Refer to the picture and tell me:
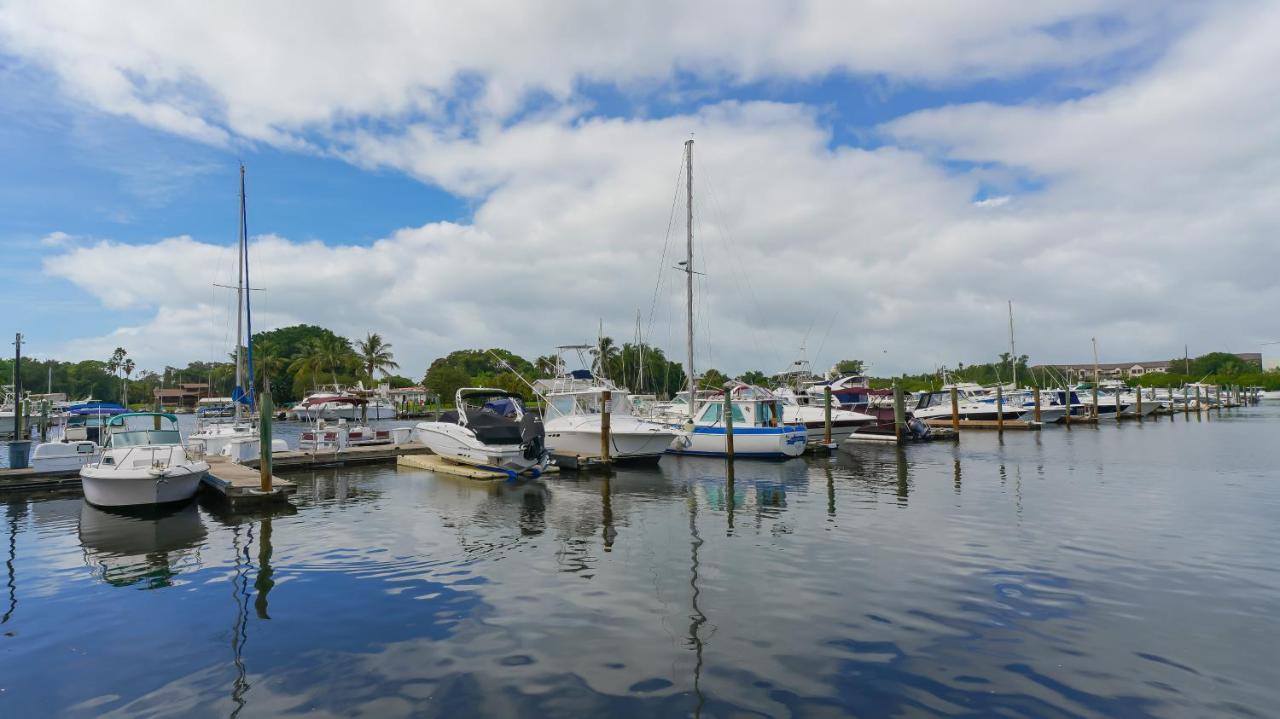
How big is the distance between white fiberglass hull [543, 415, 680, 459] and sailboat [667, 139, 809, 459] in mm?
2740

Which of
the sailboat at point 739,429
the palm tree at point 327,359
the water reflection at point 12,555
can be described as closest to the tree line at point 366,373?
the palm tree at point 327,359

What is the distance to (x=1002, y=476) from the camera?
22312 mm

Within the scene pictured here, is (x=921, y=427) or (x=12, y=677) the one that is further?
(x=921, y=427)

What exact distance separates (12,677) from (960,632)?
10583 millimetres

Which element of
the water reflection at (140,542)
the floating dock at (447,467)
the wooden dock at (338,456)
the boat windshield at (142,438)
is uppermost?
the boat windshield at (142,438)

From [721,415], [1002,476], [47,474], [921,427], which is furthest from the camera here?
[921,427]

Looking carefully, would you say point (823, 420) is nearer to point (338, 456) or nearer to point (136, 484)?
point (338, 456)

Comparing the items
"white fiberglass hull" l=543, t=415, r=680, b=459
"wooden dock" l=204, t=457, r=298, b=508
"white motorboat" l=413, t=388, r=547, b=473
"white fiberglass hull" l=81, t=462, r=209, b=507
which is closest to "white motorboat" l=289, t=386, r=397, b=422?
"white fiberglass hull" l=543, t=415, r=680, b=459

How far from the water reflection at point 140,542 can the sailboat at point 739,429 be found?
18.6m

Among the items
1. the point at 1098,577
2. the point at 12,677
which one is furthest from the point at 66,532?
the point at 1098,577

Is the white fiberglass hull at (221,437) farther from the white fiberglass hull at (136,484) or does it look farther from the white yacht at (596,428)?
the white yacht at (596,428)

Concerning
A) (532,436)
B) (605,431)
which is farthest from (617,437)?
(532,436)

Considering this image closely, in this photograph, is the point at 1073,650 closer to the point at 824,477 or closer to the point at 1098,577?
the point at 1098,577

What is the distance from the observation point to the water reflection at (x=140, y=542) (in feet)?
36.6
